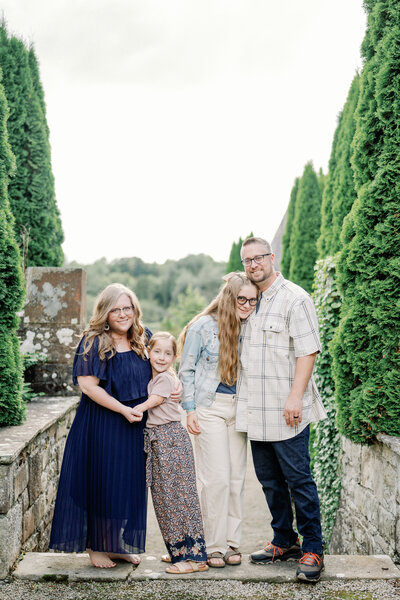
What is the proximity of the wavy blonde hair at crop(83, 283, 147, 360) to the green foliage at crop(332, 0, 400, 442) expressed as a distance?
61.3 inches

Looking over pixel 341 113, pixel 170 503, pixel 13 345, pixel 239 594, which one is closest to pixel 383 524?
pixel 239 594

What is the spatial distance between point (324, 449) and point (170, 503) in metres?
2.62

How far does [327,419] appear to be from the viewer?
209 inches

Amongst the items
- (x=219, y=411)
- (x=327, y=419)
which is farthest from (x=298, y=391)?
(x=327, y=419)

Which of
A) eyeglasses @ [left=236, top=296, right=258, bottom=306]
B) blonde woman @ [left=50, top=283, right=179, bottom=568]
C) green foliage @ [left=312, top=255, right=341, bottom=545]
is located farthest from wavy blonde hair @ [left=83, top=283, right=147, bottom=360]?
green foliage @ [left=312, top=255, right=341, bottom=545]

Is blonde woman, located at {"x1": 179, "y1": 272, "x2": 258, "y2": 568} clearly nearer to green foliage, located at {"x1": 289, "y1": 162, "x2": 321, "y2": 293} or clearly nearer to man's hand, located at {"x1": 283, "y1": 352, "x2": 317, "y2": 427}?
man's hand, located at {"x1": 283, "y1": 352, "x2": 317, "y2": 427}

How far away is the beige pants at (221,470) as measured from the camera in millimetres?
3119

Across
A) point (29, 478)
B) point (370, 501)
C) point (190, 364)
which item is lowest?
point (370, 501)

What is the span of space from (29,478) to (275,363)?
1.82 meters

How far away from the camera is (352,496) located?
4289mm

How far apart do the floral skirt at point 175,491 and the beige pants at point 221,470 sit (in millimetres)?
71

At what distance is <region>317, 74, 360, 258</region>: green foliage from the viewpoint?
6.32 metres

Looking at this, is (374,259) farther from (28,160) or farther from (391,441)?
(28,160)

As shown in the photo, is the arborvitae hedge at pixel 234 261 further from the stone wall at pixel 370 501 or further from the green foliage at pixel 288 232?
the stone wall at pixel 370 501
